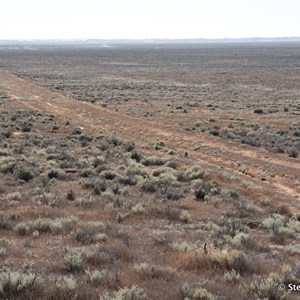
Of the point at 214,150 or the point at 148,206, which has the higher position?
the point at 148,206

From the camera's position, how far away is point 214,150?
86.6 ft

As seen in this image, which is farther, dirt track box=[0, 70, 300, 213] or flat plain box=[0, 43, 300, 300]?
dirt track box=[0, 70, 300, 213]

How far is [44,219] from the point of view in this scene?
1180 centimetres

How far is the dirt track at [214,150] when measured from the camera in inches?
735

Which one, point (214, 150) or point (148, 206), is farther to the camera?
point (214, 150)

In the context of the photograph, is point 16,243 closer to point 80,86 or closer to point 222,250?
point 222,250

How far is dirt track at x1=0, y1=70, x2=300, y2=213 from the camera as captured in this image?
18.7 metres

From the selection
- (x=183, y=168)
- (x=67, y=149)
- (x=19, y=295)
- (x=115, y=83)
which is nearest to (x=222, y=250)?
(x=19, y=295)

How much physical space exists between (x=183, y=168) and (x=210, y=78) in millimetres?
66238

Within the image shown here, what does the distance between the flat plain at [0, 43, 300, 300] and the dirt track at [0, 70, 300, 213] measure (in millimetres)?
80

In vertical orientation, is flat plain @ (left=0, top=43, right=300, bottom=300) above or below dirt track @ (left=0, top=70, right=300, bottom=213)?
above

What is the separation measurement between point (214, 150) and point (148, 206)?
42.9 feet

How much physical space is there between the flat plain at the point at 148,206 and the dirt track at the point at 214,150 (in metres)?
0.08

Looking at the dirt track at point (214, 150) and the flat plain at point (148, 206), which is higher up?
the flat plain at point (148, 206)
